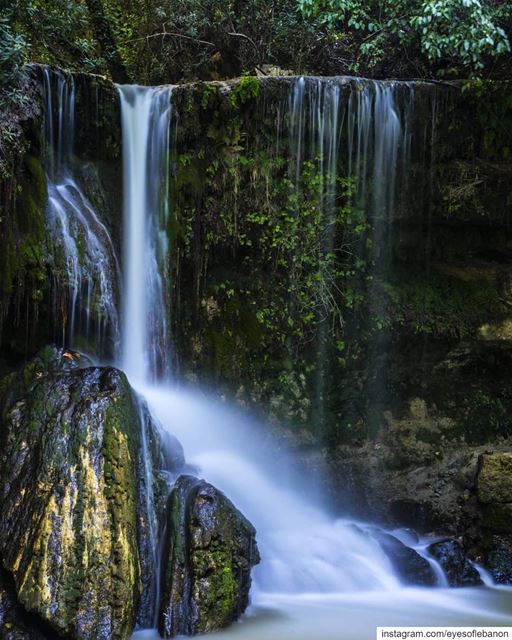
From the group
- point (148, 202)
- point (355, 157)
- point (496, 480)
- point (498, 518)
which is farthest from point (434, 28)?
point (498, 518)

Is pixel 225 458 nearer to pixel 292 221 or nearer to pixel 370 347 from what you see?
pixel 370 347

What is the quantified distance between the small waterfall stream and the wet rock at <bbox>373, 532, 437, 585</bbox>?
0.26 ft

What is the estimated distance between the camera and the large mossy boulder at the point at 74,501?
476cm

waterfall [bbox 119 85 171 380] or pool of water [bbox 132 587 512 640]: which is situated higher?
waterfall [bbox 119 85 171 380]

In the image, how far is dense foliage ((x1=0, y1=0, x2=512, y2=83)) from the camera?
29.8 feet

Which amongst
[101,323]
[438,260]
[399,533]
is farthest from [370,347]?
[101,323]

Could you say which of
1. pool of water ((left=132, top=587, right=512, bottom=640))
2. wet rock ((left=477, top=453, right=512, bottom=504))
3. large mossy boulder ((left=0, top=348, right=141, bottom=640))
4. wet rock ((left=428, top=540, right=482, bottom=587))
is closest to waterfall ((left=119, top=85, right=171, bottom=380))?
large mossy boulder ((left=0, top=348, right=141, bottom=640))

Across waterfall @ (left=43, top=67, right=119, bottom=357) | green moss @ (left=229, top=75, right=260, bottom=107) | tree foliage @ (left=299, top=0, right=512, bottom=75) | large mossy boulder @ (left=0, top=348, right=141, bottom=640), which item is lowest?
large mossy boulder @ (left=0, top=348, right=141, bottom=640)

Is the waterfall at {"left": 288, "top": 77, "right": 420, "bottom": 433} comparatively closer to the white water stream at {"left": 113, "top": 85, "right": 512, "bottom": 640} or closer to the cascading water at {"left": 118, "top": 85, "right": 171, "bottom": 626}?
the white water stream at {"left": 113, "top": 85, "right": 512, "bottom": 640}

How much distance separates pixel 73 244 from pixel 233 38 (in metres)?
6.53

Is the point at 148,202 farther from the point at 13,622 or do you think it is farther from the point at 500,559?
the point at 500,559

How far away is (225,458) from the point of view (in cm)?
803

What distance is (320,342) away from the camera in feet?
29.7

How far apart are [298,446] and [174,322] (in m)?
2.42
